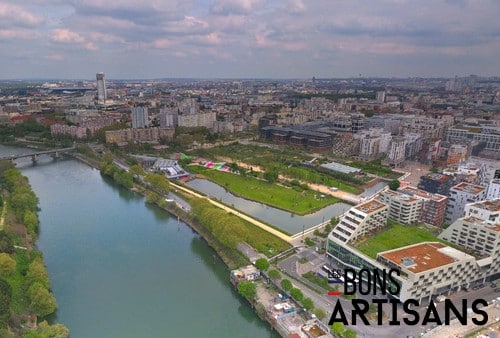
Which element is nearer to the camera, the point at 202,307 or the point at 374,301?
the point at 374,301

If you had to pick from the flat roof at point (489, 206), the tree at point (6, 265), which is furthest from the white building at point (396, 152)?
the tree at point (6, 265)

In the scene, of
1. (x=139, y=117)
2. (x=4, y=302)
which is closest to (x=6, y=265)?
(x=4, y=302)

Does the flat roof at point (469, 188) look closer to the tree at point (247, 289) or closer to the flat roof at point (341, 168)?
the flat roof at point (341, 168)

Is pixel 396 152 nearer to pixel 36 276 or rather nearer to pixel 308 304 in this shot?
pixel 308 304

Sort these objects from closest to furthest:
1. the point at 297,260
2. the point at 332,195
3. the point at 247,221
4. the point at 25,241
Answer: the point at 297,260, the point at 25,241, the point at 247,221, the point at 332,195

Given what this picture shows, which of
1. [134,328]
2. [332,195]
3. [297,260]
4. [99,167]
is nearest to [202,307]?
[134,328]

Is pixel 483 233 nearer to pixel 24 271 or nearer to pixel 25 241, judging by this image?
pixel 24 271
